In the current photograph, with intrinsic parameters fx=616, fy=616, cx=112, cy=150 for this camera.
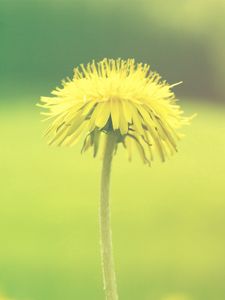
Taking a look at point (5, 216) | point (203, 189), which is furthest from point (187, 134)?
point (5, 216)

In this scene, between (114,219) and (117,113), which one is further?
(114,219)

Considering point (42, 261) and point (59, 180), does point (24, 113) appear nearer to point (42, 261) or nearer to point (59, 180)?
point (59, 180)

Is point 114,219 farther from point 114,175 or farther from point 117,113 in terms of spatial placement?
point 117,113

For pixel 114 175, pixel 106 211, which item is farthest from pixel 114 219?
pixel 106 211

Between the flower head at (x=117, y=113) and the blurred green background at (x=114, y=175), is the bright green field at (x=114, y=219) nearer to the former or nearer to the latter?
the blurred green background at (x=114, y=175)

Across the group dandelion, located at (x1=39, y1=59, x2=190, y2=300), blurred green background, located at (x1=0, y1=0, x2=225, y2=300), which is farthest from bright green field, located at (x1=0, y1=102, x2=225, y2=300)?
dandelion, located at (x1=39, y1=59, x2=190, y2=300)

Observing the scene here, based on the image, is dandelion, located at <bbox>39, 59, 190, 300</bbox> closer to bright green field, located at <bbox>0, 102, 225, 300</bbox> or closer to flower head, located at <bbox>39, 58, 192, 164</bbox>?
flower head, located at <bbox>39, 58, 192, 164</bbox>
